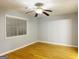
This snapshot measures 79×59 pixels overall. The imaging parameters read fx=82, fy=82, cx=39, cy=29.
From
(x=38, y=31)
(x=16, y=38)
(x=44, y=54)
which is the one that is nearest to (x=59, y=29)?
(x=38, y=31)

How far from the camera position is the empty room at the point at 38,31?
3.45m

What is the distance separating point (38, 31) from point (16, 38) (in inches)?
95.2

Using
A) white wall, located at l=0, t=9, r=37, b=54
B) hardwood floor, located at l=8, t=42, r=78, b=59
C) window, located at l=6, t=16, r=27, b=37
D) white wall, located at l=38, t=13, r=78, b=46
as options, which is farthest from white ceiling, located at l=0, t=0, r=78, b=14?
hardwood floor, located at l=8, t=42, r=78, b=59

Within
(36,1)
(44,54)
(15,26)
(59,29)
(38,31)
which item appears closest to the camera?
(36,1)

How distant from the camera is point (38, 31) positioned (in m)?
6.52

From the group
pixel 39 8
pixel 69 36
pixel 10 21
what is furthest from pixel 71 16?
pixel 10 21

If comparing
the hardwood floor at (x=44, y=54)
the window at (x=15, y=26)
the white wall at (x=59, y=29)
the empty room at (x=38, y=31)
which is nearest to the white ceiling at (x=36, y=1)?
the empty room at (x=38, y=31)

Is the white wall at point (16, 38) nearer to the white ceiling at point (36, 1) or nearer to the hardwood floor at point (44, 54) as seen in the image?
the hardwood floor at point (44, 54)

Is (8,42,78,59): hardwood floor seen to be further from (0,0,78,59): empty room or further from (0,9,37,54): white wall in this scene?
(0,9,37,54): white wall

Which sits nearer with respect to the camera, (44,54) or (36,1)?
(36,1)

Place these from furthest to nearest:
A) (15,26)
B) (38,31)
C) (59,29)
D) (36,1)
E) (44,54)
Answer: (38,31) < (59,29) < (15,26) < (44,54) < (36,1)

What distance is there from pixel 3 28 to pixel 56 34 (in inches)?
137

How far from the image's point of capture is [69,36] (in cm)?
521

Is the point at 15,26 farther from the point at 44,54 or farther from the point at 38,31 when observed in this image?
the point at 38,31
